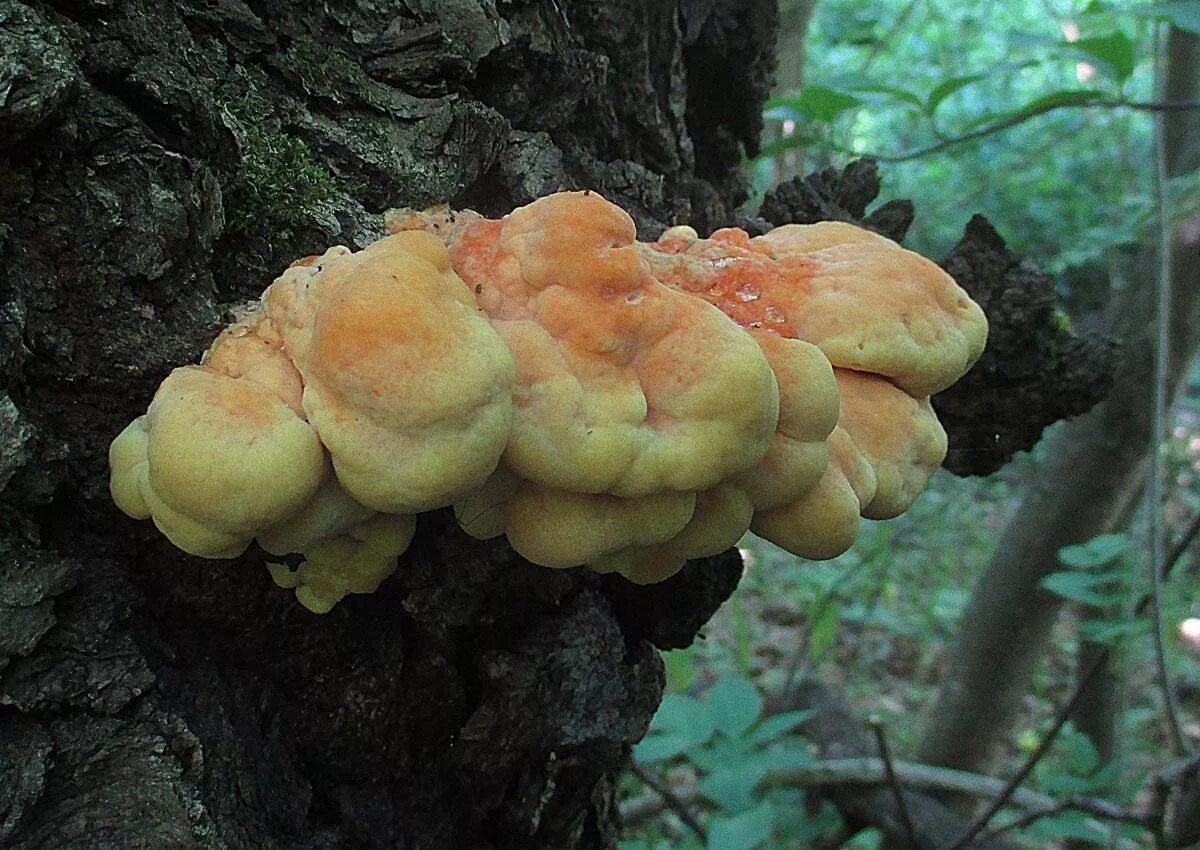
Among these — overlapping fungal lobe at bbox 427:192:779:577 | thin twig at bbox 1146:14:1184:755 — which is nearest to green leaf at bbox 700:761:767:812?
thin twig at bbox 1146:14:1184:755

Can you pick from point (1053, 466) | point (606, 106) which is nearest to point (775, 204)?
point (606, 106)

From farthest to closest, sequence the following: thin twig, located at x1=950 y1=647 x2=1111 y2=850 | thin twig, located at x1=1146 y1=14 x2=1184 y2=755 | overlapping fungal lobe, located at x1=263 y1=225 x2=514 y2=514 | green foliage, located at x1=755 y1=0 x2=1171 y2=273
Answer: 1. green foliage, located at x1=755 y1=0 x2=1171 y2=273
2. thin twig, located at x1=950 y1=647 x2=1111 y2=850
3. thin twig, located at x1=1146 y1=14 x2=1184 y2=755
4. overlapping fungal lobe, located at x1=263 y1=225 x2=514 y2=514

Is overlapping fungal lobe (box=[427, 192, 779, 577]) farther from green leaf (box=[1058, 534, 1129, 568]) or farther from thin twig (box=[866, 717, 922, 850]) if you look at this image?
thin twig (box=[866, 717, 922, 850])

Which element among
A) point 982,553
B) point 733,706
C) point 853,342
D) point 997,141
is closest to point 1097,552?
point 733,706

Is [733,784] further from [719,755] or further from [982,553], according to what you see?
[982,553]

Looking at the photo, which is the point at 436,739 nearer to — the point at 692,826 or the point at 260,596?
the point at 260,596

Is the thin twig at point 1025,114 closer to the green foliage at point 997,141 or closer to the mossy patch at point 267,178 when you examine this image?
the mossy patch at point 267,178
